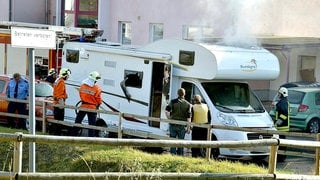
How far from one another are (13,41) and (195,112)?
696cm

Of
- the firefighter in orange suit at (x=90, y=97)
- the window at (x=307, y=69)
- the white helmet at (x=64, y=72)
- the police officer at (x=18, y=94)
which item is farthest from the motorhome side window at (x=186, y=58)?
the window at (x=307, y=69)

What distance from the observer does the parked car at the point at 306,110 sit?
20578mm

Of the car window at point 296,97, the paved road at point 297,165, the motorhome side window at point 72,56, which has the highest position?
the motorhome side window at point 72,56

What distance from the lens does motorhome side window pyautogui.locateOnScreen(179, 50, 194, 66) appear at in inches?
583

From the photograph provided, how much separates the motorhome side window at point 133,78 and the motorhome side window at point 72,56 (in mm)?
2184

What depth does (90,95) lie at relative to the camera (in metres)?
15.6

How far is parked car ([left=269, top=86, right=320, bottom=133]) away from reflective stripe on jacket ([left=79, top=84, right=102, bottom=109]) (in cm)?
669

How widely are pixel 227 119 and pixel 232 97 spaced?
871mm

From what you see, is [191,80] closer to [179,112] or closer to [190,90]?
[190,90]

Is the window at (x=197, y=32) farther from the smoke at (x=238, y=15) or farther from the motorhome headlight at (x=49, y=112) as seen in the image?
the motorhome headlight at (x=49, y=112)

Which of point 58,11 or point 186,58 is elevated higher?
point 58,11

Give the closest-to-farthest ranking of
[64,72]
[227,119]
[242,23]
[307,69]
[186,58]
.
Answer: [227,119] < [186,58] < [64,72] < [242,23] < [307,69]

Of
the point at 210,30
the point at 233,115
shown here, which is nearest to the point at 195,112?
the point at 233,115

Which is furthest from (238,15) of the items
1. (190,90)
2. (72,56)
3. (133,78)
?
(190,90)
